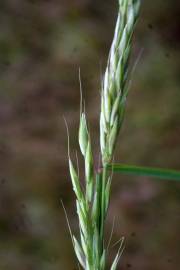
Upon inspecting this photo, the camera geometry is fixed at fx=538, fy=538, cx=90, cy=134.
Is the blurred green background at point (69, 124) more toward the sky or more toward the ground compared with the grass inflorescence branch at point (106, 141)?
more toward the ground

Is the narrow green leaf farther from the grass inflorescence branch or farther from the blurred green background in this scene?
the blurred green background

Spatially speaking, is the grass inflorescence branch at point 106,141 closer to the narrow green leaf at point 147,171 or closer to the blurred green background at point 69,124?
the narrow green leaf at point 147,171

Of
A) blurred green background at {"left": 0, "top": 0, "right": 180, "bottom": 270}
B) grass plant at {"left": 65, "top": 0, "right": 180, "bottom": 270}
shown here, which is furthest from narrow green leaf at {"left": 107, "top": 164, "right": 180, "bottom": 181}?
blurred green background at {"left": 0, "top": 0, "right": 180, "bottom": 270}

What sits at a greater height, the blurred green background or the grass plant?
the grass plant

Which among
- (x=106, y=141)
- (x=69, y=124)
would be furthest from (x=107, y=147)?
(x=69, y=124)

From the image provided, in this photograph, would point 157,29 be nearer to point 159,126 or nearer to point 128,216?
point 159,126

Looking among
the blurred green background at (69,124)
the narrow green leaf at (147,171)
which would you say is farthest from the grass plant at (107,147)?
the blurred green background at (69,124)

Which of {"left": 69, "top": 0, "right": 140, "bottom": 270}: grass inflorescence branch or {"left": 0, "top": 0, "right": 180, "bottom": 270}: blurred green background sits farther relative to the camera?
{"left": 0, "top": 0, "right": 180, "bottom": 270}: blurred green background

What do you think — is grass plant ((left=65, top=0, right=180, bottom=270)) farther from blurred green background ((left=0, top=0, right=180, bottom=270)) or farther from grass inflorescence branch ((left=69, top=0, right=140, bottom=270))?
blurred green background ((left=0, top=0, right=180, bottom=270))

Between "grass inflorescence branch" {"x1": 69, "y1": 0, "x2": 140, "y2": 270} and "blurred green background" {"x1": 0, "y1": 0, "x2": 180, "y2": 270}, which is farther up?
"grass inflorescence branch" {"x1": 69, "y1": 0, "x2": 140, "y2": 270}

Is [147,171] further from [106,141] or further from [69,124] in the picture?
[69,124]
